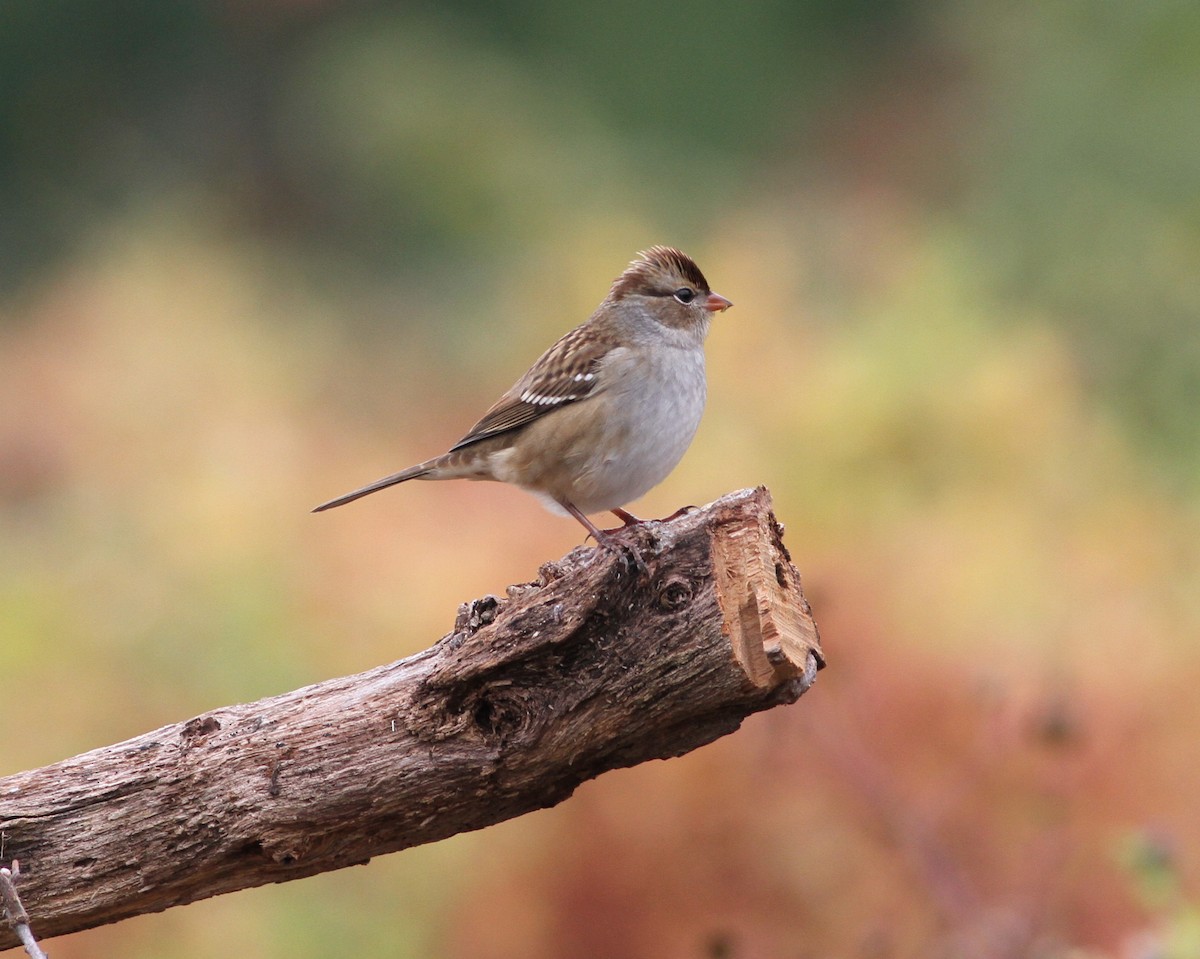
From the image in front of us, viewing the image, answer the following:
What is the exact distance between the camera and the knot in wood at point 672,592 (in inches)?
99.6

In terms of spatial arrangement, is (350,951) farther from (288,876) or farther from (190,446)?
(190,446)

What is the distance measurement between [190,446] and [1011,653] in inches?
151

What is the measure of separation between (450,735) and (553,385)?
137cm

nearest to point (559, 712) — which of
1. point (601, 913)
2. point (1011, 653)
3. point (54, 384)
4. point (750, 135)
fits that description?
point (601, 913)

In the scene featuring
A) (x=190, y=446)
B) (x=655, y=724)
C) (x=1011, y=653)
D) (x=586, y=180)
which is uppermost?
(x=586, y=180)

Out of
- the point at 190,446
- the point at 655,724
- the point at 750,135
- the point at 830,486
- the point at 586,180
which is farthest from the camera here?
the point at 750,135

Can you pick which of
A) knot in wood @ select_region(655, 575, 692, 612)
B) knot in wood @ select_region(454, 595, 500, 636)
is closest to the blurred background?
knot in wood @ select_region(454, 595, 500, 636)

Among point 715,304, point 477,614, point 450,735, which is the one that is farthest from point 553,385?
point 450,735

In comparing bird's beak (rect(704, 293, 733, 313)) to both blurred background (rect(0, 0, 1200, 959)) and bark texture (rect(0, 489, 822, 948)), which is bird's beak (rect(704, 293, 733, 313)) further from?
bark texture (rect(0, 489, 822, 948))

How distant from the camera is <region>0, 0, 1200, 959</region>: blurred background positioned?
4.68 metres

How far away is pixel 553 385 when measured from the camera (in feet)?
12.7

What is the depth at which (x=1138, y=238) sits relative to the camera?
999 cm

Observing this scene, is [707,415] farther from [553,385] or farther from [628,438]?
[628,438]

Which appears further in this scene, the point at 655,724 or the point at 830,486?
the point at 830,486
